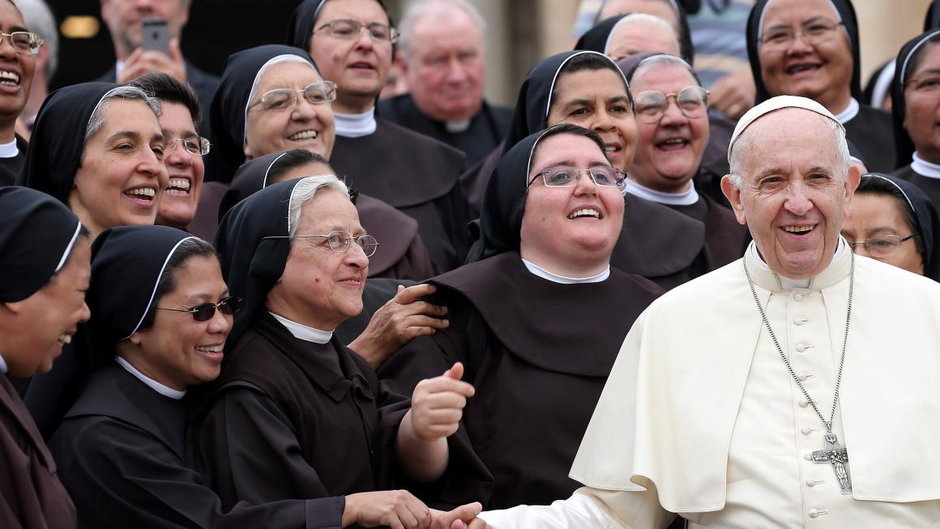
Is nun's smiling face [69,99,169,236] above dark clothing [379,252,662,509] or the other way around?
above

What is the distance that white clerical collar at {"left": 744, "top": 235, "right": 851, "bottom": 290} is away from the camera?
5.43 metres

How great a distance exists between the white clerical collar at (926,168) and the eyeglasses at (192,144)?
3131mm

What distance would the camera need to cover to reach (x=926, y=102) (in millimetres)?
7559

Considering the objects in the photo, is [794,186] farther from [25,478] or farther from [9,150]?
[9,150]

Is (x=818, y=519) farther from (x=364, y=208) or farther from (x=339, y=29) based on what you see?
(x=339, y=29)

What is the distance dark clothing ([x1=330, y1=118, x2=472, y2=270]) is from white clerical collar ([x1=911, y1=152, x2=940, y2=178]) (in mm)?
2003

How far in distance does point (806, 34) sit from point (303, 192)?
3423 millimetres

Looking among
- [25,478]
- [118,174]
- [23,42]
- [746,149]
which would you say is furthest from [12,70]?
[746,149]

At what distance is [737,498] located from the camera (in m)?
5.16

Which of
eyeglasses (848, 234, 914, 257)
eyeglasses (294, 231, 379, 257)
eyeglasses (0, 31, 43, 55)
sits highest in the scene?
eyeglasses (0, 31, 43, 55)

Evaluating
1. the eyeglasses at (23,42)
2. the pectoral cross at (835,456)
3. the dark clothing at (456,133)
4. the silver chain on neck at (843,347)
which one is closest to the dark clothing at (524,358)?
the silver chain on neck at (843,347)

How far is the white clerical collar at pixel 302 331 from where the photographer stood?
18.2 feet

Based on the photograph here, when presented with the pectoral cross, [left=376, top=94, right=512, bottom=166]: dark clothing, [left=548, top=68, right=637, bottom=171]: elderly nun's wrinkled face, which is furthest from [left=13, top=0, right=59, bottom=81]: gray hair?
the pectoral cross

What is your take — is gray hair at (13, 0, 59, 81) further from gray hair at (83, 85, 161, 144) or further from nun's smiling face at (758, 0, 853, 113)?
nun's smiling face at (758, 0, 853, 113)
